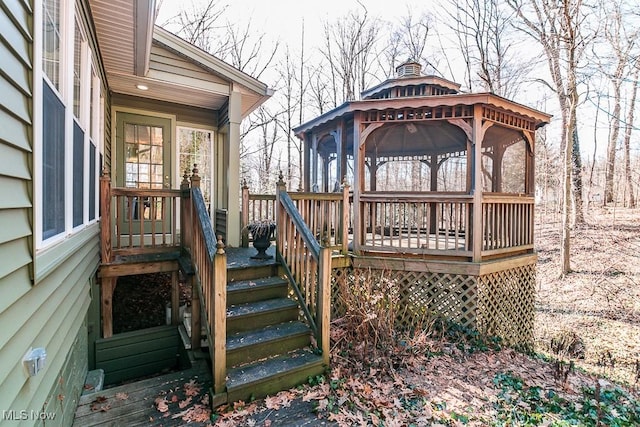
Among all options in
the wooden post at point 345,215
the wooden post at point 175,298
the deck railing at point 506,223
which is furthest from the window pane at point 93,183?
the deck railing at point 506,223

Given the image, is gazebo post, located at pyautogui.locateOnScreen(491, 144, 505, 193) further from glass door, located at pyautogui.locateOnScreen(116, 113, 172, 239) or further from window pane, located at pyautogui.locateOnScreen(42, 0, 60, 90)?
window pane, located at pyautogui.locateOnScreen(42, 0, 60, 90)

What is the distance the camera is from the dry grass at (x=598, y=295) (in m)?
6.86

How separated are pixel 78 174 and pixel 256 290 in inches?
89.1

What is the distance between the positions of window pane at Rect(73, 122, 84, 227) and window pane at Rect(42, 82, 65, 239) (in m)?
0.52

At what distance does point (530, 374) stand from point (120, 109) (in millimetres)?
8026

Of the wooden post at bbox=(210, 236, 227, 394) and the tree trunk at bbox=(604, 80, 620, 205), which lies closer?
the wooden post at bbox=(210, 236, 227, 394)

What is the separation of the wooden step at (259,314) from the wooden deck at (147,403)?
0.68 metres

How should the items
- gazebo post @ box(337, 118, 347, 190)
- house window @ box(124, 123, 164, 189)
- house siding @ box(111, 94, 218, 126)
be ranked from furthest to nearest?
gazebo post @ box(337, 118, 347, 190) → house window @ box(124, 123, 164, 189) → house siding @ box(111, 94, 218, 126)

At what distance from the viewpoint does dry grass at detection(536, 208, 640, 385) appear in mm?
6860

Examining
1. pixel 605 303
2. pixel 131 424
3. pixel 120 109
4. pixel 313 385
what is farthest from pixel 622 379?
pixel 120 109

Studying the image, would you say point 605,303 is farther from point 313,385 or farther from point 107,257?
point 107,257

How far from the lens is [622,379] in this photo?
563cm

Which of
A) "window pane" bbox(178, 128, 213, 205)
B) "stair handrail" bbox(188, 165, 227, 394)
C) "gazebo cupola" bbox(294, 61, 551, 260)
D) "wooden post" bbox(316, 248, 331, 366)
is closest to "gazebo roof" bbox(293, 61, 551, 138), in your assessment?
"gazebo cupola" bbox(294, 61, 551, 260)

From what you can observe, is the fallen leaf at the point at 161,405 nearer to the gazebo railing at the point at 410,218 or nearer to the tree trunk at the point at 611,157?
the gazebo railing at the point at 410,218
